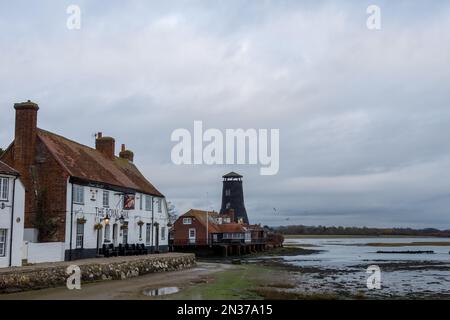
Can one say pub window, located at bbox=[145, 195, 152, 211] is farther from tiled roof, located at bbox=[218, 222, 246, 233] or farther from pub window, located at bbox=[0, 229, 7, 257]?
tiled roof, located at bbox=[218, 222, 246, 233]

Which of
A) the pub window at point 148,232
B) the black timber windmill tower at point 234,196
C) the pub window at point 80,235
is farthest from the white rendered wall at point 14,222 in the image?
the black timber windmill tower at point 234,196

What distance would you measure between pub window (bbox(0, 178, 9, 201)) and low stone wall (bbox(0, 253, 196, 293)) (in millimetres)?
3724

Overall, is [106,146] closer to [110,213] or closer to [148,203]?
[148,203]

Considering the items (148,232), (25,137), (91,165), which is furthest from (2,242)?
(148,232)

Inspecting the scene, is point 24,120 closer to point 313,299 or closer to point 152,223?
point 152,223

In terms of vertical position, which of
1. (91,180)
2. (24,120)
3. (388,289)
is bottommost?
(388,289)

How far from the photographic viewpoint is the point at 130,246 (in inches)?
1645

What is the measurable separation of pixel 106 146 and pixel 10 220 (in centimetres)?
2093

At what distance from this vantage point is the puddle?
24109 millimetres

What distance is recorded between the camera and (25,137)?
3472cm

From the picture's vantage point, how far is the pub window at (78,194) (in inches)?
1373
